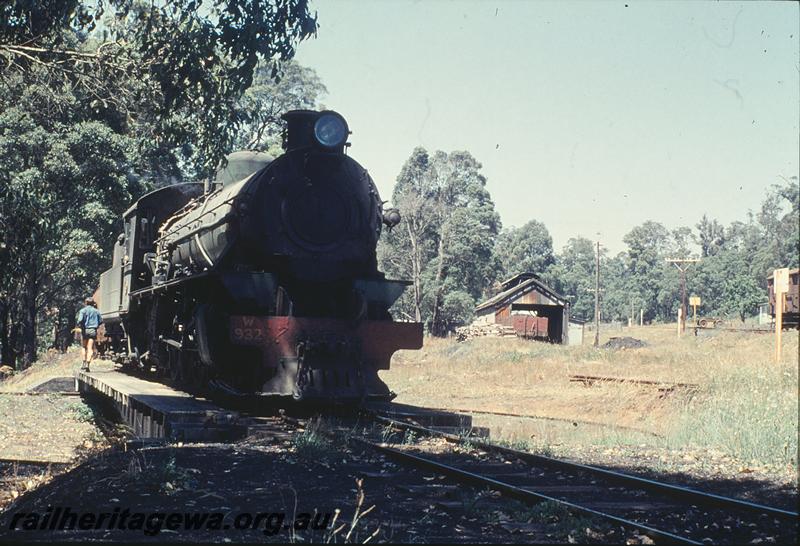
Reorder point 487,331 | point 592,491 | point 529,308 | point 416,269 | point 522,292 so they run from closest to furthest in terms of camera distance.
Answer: point 592,491, point 487,331, point 522,292, point 529,308, point 416,269

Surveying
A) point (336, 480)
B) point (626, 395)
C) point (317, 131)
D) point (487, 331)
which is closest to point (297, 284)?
point (317, 131)

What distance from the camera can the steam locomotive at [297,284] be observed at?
34.6 ft

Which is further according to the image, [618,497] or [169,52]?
[169,52]

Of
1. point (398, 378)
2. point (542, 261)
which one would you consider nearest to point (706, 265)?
point (542, 261)

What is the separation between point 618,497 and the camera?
21.5 ft

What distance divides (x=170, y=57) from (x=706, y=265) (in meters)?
83.5

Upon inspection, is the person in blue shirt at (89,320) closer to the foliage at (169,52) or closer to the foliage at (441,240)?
the foliage at (169,52)

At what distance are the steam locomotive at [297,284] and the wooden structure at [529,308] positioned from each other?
121 ft

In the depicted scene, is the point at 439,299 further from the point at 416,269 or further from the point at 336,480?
the point at 336,480

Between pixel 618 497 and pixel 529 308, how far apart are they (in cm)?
4288

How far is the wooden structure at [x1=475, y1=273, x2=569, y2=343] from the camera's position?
4862 cm

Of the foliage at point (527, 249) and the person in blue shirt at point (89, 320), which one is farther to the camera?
Answer: the foliage at point (527, 249)

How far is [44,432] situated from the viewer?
50.6 ft

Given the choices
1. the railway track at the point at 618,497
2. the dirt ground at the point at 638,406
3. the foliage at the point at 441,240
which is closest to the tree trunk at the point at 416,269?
the foliage at the point at 441,240
